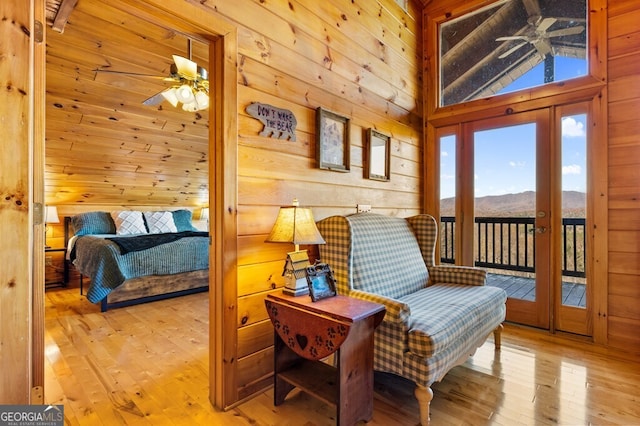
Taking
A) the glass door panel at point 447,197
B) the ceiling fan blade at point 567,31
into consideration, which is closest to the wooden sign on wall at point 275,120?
the glass door panel at point 447,197

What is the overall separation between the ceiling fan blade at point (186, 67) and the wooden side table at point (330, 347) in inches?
82.3

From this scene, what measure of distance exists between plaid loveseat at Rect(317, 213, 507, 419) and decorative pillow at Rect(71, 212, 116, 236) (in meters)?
4.07

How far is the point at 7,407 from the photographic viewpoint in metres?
1.12

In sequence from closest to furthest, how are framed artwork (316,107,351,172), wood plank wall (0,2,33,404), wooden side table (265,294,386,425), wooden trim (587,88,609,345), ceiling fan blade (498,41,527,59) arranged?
wood plank wall (0,2,33,404) → wooden side table (265,294,386,425) → framed artwork (316,107,351,172) → wooden trim (587,88,609,345) → ceiling fan blade (498,41,527,59)

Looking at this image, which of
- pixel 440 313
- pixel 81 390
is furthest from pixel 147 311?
pixel 440 313

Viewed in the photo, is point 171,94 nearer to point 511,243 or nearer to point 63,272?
point 63,272

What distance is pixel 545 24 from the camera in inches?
114

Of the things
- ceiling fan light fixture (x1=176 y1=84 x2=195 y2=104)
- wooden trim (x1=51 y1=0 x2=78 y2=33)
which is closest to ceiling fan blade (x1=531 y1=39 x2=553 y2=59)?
ceiling fan light fixture (x1=176 y1=84 x2=195 y2=104)

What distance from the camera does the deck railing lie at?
2758 mm

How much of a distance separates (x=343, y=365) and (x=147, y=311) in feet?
9.23

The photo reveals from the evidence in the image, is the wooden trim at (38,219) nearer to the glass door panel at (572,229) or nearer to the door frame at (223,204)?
the door frame at (223,204)

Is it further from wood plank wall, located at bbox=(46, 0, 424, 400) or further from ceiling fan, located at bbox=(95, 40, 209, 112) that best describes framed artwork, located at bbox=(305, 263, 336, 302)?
ceiling fan, located at bbox=(95, 40, 209, 112)

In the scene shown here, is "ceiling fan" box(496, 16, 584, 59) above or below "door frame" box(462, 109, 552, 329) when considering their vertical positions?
above

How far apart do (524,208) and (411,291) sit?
1.52 metres
